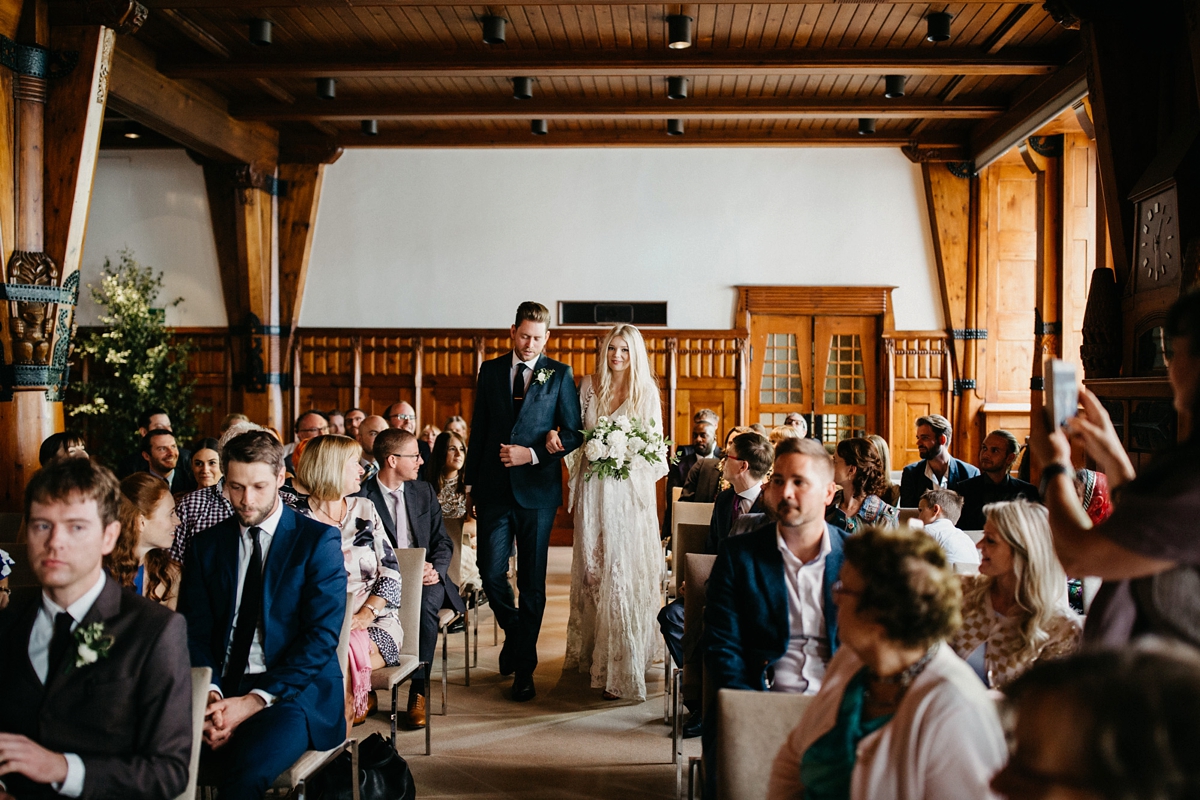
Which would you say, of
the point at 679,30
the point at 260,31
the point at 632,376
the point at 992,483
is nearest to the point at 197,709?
the point at 632,376

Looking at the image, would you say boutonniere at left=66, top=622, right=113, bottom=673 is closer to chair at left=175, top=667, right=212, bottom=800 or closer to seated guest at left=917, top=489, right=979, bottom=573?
chair at left=175, top=667, right=212, bottom=800

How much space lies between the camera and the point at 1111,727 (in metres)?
0.89

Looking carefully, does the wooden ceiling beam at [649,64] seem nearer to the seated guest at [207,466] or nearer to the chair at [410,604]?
the seated guest at [207,466]

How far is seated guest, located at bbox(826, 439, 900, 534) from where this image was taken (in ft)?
13.1

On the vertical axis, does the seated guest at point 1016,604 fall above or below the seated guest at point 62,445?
below

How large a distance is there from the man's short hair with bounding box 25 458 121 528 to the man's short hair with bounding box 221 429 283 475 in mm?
671

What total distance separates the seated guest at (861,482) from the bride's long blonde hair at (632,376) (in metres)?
1.22

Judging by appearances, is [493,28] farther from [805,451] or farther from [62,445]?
[805,451]

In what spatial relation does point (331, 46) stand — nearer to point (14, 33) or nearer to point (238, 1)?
point (238, 1)

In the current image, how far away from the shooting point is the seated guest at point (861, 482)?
3979 mm

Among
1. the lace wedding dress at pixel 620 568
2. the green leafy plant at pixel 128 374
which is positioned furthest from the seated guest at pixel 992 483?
Answer: the green leafy plant at pixel 128 374

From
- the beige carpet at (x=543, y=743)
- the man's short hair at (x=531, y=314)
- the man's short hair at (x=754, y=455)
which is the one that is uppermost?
the man's short hair at (x=531, y=314)

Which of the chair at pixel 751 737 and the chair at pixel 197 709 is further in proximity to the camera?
the chair at pixel 197 709

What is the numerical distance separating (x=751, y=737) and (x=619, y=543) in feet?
9.24
